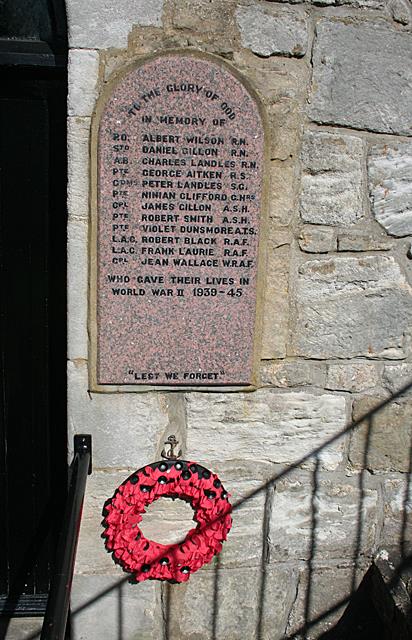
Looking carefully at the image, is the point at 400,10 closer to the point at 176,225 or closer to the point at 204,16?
the point at 204,16

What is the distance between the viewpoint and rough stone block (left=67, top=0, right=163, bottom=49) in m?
2.09

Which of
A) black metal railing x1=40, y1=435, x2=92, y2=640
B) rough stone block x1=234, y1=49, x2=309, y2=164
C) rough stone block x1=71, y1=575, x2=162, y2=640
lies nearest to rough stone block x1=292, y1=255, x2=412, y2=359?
rough stone block x1=234, y1=49, x2=309, y2=164

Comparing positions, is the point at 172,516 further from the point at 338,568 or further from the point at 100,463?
the point at 338,568

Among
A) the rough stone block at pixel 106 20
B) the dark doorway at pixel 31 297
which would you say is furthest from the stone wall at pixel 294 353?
the dark doorway at pixel 31 297

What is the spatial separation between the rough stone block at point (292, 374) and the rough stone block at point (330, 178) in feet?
1.76

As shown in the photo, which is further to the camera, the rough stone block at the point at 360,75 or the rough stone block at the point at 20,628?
the rough stone block at the point at 20,628

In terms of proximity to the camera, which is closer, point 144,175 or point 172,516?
point 144,175

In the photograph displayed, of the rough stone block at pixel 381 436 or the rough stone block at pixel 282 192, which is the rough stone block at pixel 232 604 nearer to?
the rough stone block at pixel 381 436

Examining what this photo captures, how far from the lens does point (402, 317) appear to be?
2.43m

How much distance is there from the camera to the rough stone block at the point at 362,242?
2.34 m

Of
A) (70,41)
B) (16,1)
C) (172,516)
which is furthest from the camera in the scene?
(172,516)

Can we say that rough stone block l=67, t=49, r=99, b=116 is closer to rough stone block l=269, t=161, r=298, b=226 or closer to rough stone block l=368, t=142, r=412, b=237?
rough stone block l=269, t=161, r=298, b=226

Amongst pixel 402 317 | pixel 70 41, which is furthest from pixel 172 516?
pixel 70 41

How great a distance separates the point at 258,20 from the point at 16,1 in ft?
2.85
